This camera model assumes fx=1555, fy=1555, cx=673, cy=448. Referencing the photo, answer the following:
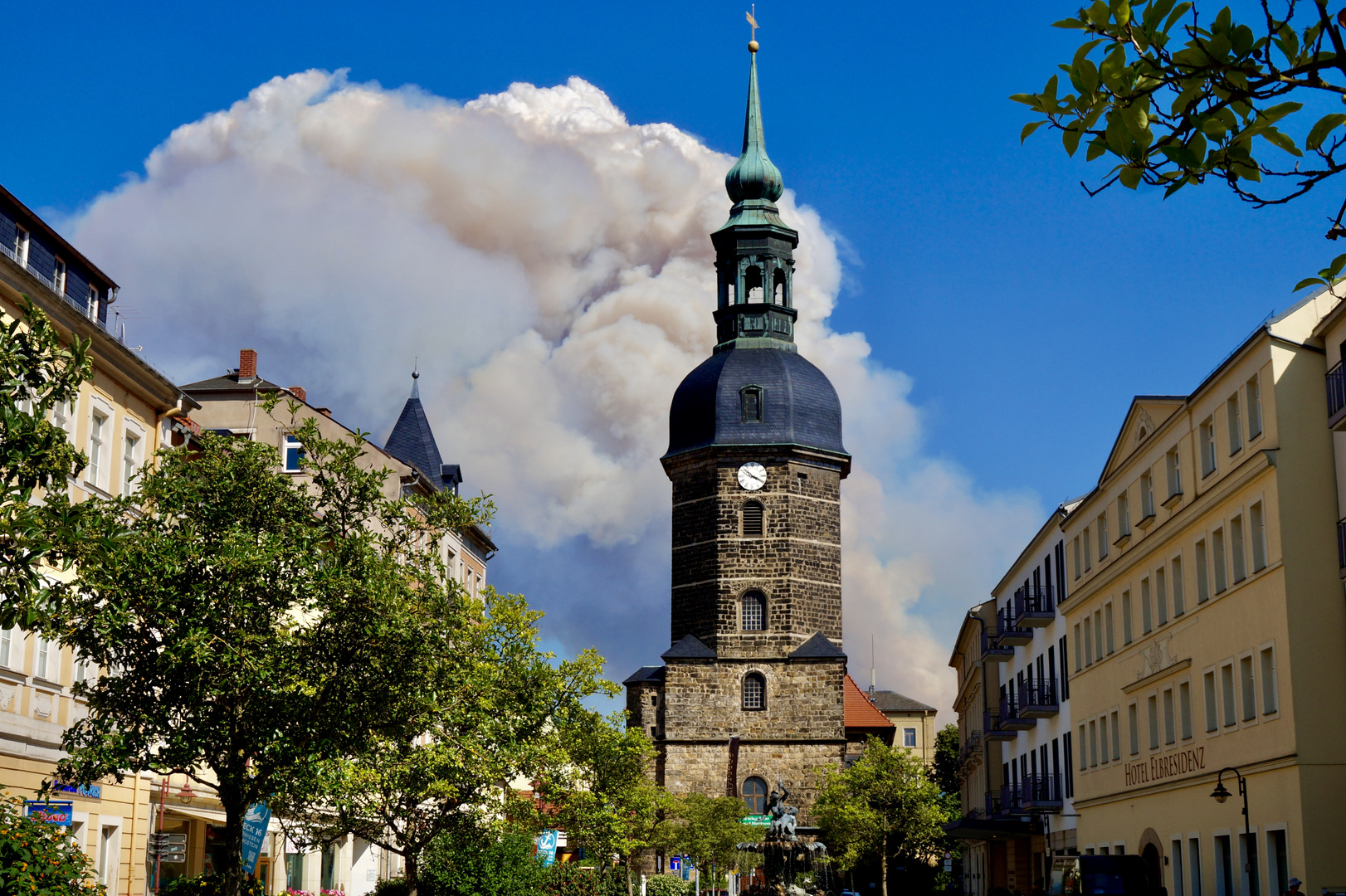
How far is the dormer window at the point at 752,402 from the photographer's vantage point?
79375 millimetres

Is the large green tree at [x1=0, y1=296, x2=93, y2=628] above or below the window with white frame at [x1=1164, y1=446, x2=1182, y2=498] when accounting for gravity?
below

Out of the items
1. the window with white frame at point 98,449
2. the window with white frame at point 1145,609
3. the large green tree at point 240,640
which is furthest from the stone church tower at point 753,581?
the large green tree at point 240,640

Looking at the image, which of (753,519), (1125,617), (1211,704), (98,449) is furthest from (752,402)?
(98,449)

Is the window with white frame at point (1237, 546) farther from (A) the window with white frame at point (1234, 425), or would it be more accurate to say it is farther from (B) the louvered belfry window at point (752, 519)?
(B) the louvered belfry window at point (752, 519)

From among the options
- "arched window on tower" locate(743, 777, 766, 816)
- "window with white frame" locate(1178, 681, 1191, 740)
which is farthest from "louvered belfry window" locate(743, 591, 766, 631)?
"window with white frame" locate(1178, 681, 1191, 740)

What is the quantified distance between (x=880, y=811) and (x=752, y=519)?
52.6ft

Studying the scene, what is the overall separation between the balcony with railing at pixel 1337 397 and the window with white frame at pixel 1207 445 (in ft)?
13.5

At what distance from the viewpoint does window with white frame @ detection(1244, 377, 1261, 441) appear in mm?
29047

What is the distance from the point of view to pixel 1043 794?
161 ft

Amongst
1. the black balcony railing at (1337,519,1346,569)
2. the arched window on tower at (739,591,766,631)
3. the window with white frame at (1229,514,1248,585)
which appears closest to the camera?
the black balcony railing at (1337,519,1346,569)

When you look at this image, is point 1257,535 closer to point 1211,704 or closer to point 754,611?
point 1211,704

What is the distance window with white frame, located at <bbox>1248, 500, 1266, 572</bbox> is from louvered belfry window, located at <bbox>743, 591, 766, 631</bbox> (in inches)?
1919

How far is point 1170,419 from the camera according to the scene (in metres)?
34.6

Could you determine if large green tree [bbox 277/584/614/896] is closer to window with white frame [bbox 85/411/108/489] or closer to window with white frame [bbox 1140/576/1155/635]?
window with white frame [bbox 85/411/108/489]
